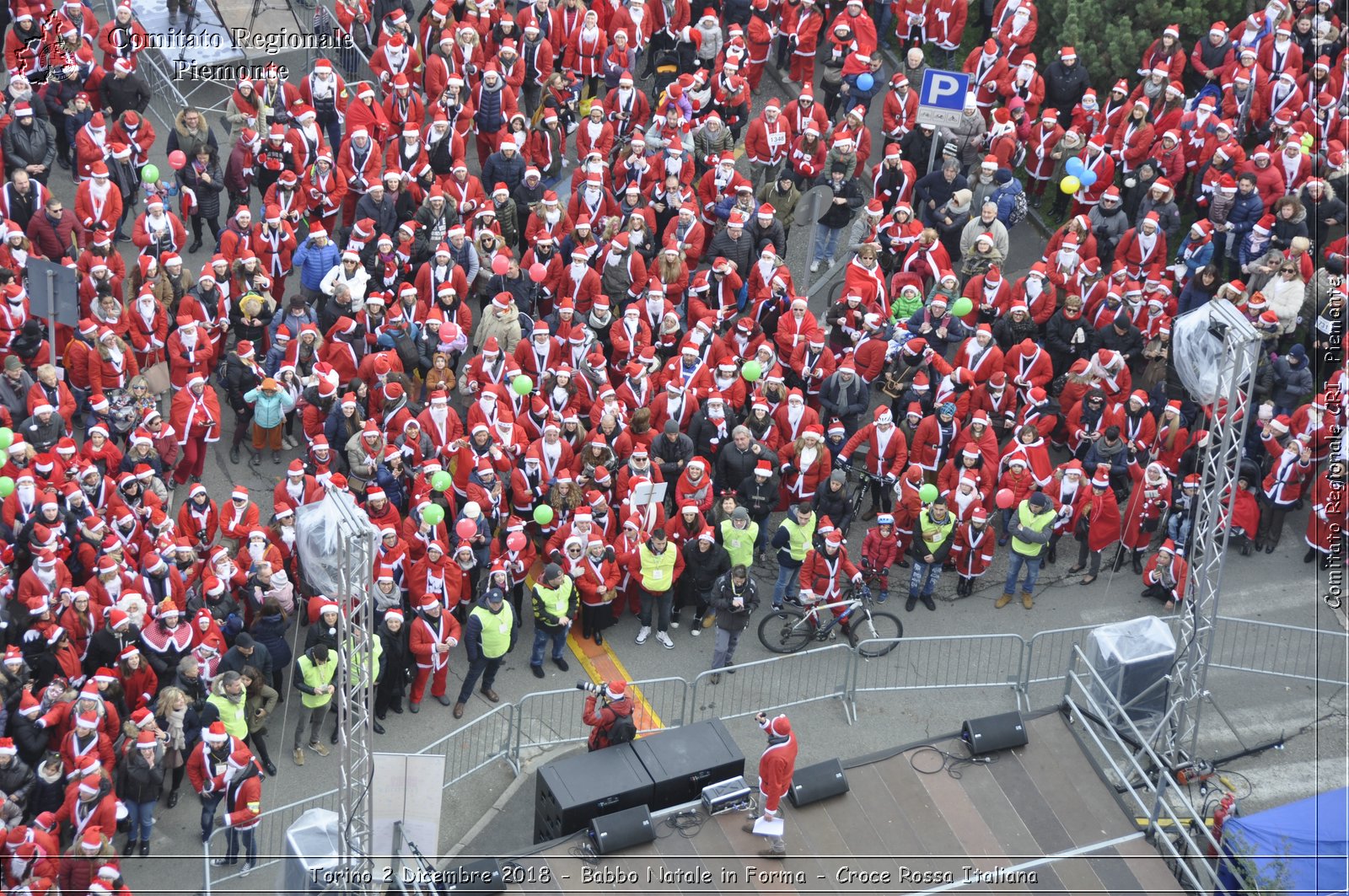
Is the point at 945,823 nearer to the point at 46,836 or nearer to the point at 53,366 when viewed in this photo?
the point at 46,836

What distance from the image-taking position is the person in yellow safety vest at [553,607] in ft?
65.9

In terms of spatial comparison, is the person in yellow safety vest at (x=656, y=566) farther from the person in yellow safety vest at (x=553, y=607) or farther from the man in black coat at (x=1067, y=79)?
the man in black coat at (x=1067, y=79)

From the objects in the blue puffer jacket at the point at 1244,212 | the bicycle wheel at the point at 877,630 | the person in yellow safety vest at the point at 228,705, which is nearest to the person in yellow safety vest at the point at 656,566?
the bicycle wheel at the point at 877,630

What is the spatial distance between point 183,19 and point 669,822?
1508 cm

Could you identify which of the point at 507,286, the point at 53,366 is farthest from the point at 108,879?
the point at 507,286

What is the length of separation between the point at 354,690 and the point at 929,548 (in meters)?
7.50

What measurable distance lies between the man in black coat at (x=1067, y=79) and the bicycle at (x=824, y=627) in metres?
8.84

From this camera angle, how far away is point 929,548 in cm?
2139

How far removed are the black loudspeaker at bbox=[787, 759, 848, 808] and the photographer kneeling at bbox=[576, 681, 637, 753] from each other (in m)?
1.61

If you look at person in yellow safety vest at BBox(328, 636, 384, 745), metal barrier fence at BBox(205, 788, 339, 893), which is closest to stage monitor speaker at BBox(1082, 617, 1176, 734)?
person in yellow safety vest at BBox(328, 636, 384, 745)

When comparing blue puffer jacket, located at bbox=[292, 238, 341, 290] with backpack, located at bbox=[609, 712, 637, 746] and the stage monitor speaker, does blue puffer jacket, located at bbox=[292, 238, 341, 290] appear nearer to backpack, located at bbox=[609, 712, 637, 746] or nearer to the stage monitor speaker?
backpack, located at bbox=[609, 712, 637, 746]

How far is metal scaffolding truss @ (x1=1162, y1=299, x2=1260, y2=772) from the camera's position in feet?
55.2

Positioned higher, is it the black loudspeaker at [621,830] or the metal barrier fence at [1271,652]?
the metal barrier fence at [1271,652]

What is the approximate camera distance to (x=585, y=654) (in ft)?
69.3
